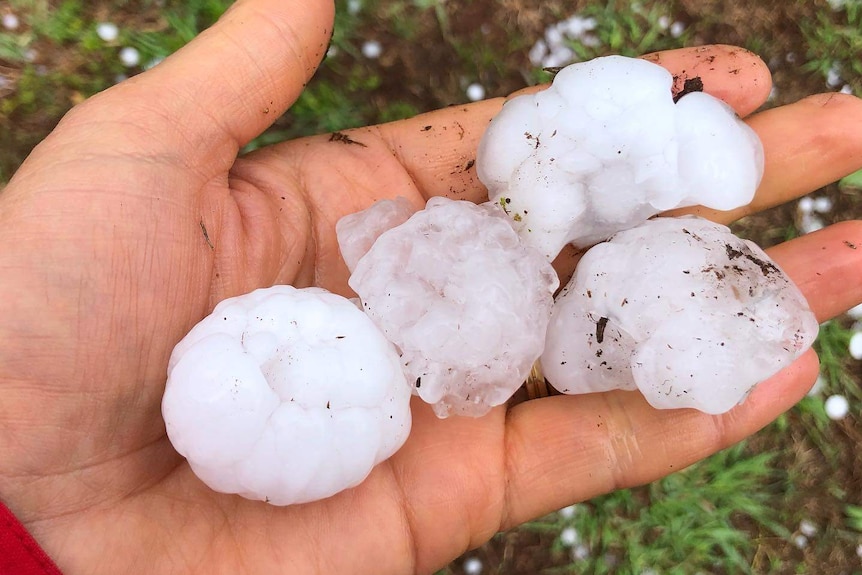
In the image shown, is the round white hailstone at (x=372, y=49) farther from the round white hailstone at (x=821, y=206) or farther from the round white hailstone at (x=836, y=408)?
the round white hailstone at (x=836, y=408)

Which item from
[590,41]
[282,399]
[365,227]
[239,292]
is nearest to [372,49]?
[590,41]

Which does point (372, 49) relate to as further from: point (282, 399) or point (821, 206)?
point (821, 206)

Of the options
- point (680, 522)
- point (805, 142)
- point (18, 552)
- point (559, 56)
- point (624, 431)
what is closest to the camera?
point (18, 552)

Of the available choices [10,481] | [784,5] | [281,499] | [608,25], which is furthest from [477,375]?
[784,5]

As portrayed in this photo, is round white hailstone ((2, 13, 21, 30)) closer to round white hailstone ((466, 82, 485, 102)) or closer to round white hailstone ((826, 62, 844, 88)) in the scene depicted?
round white hailstone ((466, 82, 485, 102))

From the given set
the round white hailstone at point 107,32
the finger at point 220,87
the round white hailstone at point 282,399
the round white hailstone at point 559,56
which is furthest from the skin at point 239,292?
the round white hailstone at point 107,32

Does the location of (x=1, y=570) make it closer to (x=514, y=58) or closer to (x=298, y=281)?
(x=298, y=281)

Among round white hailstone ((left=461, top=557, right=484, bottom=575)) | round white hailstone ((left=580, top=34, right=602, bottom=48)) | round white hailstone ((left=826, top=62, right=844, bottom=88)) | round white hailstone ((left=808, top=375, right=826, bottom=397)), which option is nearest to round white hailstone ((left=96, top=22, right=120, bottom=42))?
round white hailstone ((left=580, top=34, right=602, bottom=48))
